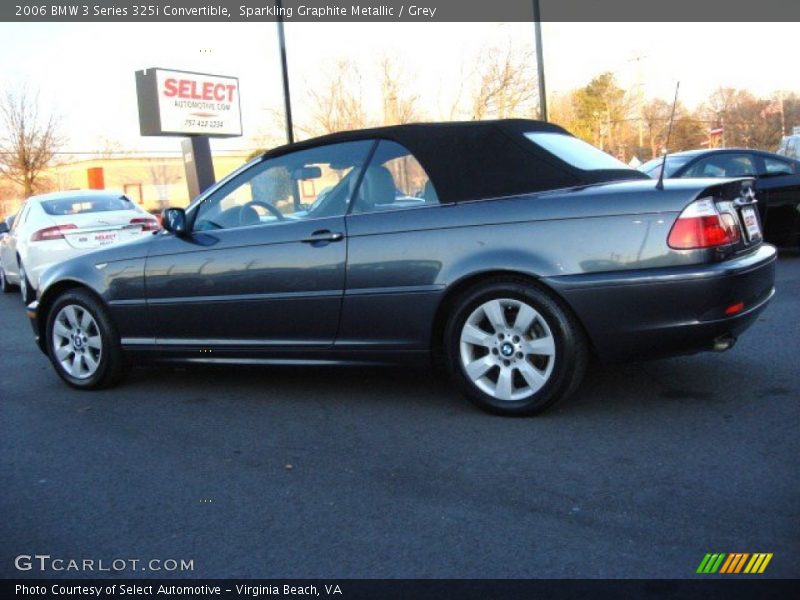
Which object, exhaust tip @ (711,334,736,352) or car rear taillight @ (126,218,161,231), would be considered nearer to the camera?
exhaust tip @ (711,334,736,352)

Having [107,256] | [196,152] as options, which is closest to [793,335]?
[107,256]

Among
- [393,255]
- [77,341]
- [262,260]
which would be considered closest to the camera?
[393,255]

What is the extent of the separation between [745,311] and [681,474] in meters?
1.15

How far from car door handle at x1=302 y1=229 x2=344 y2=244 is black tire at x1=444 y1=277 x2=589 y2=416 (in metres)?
0.79

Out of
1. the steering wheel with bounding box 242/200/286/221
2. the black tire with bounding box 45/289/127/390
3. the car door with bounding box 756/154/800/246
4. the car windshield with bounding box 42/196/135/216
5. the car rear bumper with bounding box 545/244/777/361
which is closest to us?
the car rear bumper with bounding box 545/244/777/361

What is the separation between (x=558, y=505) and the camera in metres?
3.40

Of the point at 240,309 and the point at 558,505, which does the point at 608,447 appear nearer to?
the point at 558,505

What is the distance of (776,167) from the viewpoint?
431 inches

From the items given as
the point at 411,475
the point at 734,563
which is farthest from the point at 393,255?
the point at 734,563

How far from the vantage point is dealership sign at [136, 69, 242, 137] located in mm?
25203

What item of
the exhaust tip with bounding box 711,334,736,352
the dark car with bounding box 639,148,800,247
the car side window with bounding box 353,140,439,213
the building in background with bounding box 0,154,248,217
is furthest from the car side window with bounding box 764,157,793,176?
the building in background with bounding box 0,154,248,217

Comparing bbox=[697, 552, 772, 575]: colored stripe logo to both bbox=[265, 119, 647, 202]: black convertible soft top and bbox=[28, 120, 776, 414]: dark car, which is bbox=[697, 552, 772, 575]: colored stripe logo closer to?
bbox=[28, 120, 776, 414]: dark car

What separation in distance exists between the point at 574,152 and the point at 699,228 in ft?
3.41

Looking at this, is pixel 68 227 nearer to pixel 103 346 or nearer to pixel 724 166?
pixel 103 346
